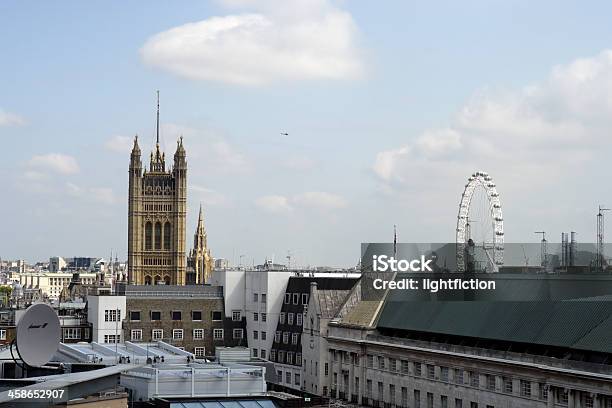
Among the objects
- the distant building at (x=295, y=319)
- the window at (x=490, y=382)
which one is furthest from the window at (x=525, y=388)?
the distant building at (x=295, y=319)

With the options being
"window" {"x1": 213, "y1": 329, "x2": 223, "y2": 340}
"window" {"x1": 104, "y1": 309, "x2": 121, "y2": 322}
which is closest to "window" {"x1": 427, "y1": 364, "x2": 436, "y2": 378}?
"window" {"x1": 213, "y1": 329, "x2": 223, "y2": 340}

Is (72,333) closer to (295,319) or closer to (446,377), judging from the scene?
(295,319)

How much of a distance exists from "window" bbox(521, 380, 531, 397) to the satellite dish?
46891 mm

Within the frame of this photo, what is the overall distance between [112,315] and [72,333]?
588 cm

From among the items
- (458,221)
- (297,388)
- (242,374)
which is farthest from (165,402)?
(458,221)

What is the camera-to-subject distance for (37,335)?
52.1m

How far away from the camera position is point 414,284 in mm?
120500

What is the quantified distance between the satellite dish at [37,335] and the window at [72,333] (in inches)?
3571

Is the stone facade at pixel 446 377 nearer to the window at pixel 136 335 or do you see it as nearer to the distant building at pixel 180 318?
the distant building at pixel 180 318

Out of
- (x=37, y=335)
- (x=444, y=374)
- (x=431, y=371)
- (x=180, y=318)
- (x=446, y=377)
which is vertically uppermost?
(x=37, y=335)

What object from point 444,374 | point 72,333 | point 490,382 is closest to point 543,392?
point 490,382

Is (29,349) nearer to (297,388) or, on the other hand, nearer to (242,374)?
(242,374)

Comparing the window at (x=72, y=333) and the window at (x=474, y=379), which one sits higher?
the window at (x=72, y=333)

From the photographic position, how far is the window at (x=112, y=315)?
14138 centimetres
